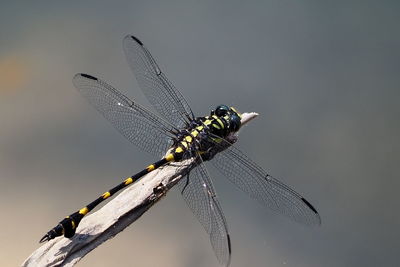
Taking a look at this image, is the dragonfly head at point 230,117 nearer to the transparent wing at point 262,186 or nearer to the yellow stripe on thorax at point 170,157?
the transparent wing at point 262,186

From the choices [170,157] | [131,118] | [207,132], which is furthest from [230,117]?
[131,118]

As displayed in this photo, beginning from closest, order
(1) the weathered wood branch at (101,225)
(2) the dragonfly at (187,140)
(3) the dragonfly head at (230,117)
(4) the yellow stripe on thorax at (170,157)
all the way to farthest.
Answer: (1) the weathered wood branch at (101,225)
(2) the dragonfly at (187,140)
(4) the yellow stripe on thorax at (170,157)
(3) the dragonfly head at (230,117)

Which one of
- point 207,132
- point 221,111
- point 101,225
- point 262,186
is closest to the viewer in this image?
point 101,225

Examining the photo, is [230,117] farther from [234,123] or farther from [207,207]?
[207,207]

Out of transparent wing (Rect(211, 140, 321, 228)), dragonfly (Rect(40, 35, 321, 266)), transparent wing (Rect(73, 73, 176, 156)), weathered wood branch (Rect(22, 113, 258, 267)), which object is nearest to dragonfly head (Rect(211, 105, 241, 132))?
dragonfly (Rect(40, 35, 321, 266))

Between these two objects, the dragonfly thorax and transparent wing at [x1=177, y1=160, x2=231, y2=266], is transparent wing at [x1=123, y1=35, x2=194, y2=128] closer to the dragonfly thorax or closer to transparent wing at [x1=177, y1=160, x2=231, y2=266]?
A: the dragonfly thorax

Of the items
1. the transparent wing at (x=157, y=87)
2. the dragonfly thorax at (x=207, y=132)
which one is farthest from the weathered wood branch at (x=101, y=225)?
the transparent wing at (x=157, y=87)

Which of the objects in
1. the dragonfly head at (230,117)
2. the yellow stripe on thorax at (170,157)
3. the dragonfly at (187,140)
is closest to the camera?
the dragonfly at (187,140)

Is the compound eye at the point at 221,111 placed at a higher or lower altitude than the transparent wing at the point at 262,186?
higher

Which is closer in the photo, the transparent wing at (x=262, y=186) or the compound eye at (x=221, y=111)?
the transparent wing at (x=262, y=186)
